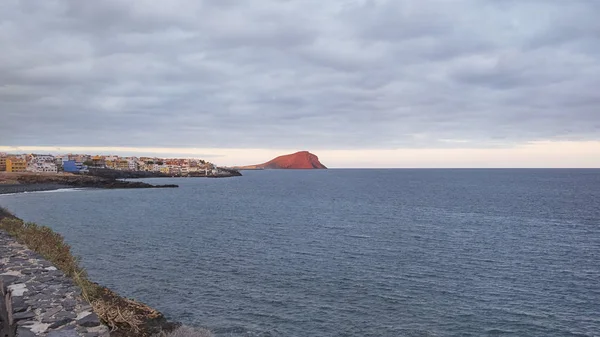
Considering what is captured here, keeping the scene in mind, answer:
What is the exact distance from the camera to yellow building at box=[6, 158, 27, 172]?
193075 mm

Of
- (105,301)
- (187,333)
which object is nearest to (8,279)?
A: (105,301)

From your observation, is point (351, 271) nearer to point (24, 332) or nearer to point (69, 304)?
point (69, 304)

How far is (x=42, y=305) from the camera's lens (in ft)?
33.8

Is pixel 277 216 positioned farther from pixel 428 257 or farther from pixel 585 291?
pixel 585 291

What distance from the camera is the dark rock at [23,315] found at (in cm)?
949

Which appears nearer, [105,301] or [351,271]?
[105,301]

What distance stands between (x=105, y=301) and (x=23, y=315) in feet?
29.1

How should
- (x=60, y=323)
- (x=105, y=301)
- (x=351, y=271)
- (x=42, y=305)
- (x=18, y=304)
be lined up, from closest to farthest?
1. (x=60, y=323)
2. (x=18, y=304)
3. (x=42, y=305)
4. (x=105, y=301)
5. (x=351, y=271)

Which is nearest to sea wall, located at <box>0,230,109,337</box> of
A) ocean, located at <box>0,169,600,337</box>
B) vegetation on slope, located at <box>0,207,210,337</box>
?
vegetation on slope, located at <box>0,207,210,337</box>

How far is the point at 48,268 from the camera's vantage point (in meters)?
14.0

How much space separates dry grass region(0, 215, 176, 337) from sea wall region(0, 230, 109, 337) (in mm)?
1805

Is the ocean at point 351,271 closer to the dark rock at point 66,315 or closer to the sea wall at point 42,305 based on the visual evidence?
the sea wall at point 42,305

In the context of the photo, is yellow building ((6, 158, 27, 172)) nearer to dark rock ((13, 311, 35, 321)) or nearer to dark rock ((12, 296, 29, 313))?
dark rock ((12, 296, 29, 313))

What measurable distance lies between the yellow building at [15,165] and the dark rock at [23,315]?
22282 cm
